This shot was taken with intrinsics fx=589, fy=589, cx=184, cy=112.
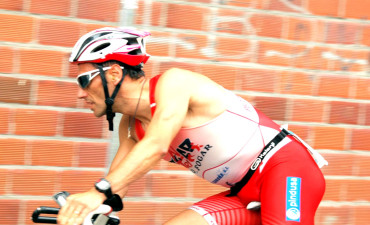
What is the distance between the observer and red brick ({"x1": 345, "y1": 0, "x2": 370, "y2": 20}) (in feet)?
14.5

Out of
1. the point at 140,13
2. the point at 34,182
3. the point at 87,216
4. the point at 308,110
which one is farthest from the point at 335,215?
the point at 87,216

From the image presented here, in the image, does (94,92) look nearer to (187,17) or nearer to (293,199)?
(293,199)

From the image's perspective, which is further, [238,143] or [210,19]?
[210,19]

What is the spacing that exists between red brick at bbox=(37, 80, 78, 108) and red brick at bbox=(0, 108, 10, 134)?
0.21 metres

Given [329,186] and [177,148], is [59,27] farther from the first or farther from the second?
[329,186]

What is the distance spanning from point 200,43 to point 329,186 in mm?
1485

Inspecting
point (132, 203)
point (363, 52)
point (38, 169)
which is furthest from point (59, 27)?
point (363, 52)

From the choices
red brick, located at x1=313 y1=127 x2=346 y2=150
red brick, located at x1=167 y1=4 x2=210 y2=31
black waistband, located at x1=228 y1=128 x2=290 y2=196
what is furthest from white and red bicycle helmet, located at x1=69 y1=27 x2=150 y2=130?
red brick, located at x1=313 y1=127 x2=346 y2=150

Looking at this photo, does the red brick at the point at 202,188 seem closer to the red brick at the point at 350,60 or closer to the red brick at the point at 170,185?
the red brick at the point at 170,185

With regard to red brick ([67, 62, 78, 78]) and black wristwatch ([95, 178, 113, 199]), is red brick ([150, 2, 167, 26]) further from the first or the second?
black wristwatch ([95, 178, 113, 199])

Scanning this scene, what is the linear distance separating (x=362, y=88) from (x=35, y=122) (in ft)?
7.95

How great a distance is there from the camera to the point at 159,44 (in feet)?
13.2

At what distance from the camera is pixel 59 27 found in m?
3.84

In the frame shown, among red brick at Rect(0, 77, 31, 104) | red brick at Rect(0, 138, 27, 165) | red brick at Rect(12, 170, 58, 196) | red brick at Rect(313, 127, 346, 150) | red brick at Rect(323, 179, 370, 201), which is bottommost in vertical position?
red brick at Rect(323, 179, 370, 201)
